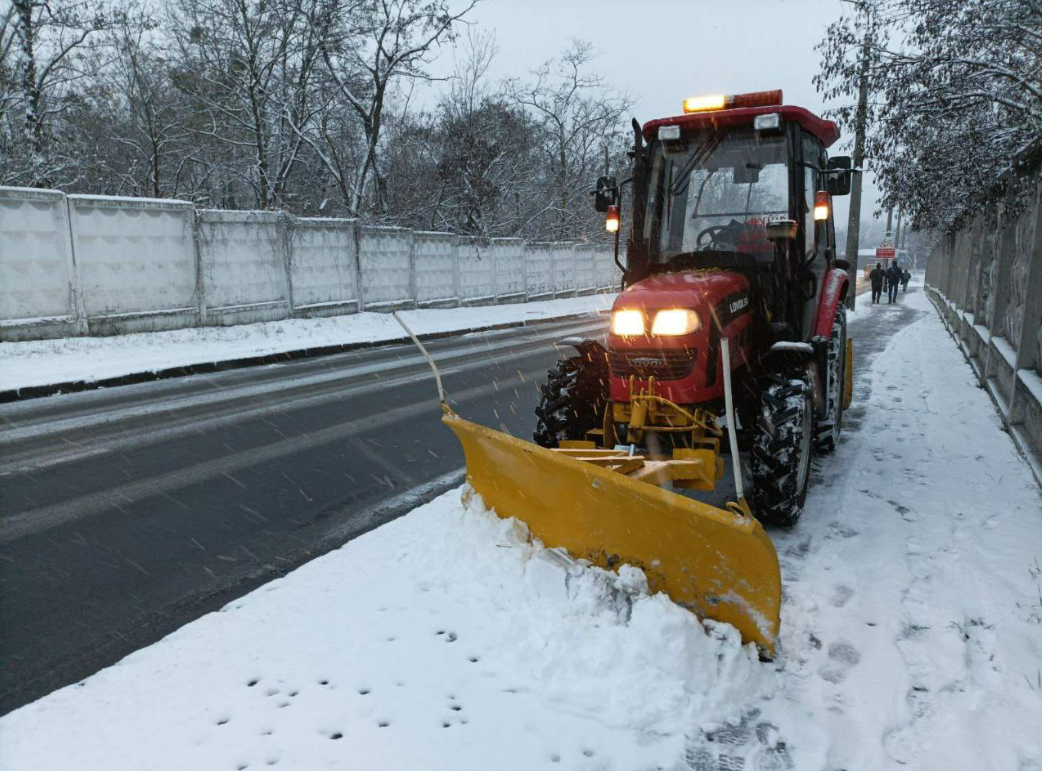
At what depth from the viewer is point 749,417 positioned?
473cm

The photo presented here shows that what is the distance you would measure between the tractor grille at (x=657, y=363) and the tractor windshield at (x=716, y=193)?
121 cm

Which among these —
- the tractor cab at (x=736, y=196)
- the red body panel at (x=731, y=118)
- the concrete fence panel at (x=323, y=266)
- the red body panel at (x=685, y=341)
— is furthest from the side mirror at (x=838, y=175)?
the concrete fence panel at (x=323, y=266)

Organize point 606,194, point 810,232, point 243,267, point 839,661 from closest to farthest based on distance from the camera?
1. point 839,661
2. point 810,232
3. point 606,194
4. point 243,267

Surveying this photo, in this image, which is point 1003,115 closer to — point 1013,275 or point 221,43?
point 1013,275

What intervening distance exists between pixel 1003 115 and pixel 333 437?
8.34 meters

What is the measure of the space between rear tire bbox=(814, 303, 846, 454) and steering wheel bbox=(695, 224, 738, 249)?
1.06 m

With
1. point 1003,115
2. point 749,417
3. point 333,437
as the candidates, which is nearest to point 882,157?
point 1003,115

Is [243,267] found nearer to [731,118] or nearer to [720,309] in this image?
[731,118]

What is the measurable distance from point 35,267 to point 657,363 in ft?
35.4

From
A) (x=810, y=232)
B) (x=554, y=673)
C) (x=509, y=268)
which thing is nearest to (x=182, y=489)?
(x=554, y=673)

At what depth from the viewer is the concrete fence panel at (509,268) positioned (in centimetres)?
2462

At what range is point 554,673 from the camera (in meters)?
2.85

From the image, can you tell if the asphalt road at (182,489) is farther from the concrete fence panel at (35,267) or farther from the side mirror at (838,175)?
the side mirror at (838,175)

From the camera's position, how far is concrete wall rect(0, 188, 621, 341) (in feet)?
36.4
